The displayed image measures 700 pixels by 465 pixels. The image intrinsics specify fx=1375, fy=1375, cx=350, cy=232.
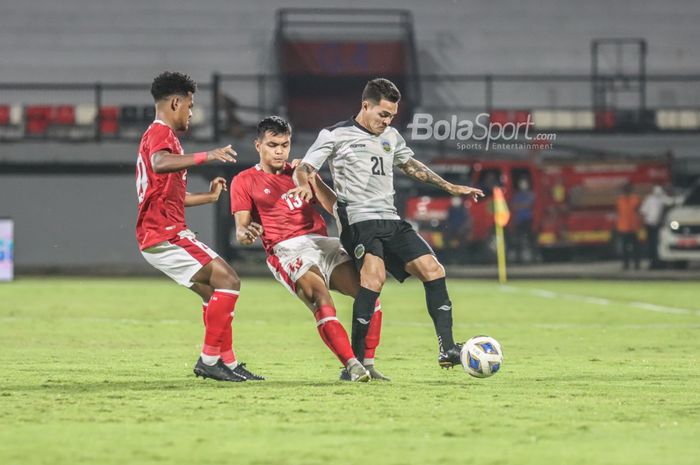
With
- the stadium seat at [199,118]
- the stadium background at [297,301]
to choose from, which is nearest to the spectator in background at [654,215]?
the stadium background at [297,301]

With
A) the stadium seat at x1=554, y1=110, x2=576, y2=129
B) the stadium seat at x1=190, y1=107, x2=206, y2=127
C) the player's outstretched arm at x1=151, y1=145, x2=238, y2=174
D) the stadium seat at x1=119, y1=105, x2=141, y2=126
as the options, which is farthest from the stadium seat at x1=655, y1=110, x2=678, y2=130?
the player's outstretched arm at x1=151, y1=145, x2=238, y2=174

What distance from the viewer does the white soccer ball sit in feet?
28.3

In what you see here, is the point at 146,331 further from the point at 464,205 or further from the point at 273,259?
the point at 464,205

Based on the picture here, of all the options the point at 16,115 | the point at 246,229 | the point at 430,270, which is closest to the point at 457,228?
the point at 16,115

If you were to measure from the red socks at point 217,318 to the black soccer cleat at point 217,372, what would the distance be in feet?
0.28

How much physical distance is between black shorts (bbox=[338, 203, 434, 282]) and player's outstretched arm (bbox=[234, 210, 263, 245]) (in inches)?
22.9

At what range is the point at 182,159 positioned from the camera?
828 centimetres

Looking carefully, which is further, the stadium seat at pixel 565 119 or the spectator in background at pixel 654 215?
the stadium seat at pixel 565 119

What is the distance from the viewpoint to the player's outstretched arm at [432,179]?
30.1 feet

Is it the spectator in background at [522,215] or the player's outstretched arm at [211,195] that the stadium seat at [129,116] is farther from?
the player's outstretched arm at [211,195]

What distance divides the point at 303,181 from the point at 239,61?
82.4 ft

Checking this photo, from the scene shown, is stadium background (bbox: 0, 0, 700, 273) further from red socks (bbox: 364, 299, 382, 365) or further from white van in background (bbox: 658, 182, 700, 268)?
red socks (bbox: 364, 299, 382, 365)

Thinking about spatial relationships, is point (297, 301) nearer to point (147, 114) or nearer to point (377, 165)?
point (377, 165)

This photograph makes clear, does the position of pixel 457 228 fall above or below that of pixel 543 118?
below
